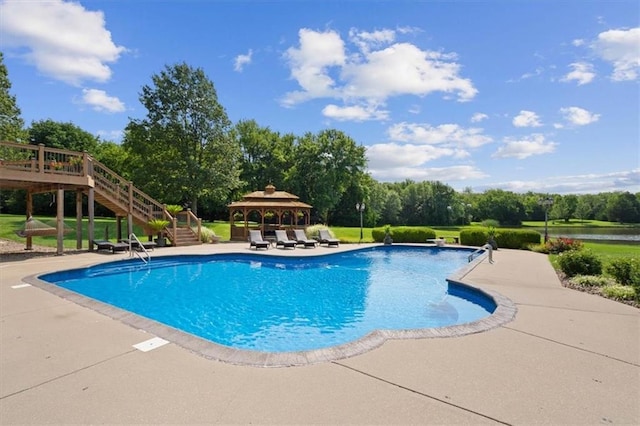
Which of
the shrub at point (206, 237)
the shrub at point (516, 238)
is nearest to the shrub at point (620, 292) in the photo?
the shrub at point (516, 238)

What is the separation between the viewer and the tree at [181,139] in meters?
22.8

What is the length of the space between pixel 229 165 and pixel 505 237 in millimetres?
18501

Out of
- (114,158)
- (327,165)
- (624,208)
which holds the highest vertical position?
(114,158)

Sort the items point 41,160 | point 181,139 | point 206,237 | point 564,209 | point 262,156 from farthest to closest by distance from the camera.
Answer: point 564,209 → point 262,156 → point 181,139 → point 206,237 → point 41,160

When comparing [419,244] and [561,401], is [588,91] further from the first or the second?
[561,401]

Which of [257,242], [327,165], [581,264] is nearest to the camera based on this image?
[581,264]

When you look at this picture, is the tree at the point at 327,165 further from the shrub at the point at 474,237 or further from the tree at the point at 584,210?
the tree at the point at 584,210

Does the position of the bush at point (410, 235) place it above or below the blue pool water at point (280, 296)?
above

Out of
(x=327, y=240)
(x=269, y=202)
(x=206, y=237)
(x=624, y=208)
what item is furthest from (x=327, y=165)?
(x=624, y=208)

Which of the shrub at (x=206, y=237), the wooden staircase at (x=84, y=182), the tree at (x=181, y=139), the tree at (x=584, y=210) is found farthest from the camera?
the tree at (x=584, y=210)

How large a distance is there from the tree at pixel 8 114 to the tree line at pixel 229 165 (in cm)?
7

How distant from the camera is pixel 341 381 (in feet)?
10.4

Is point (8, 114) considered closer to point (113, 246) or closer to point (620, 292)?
point (113, 246)

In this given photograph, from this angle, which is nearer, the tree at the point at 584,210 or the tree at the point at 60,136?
the tree at the point at 60,136
